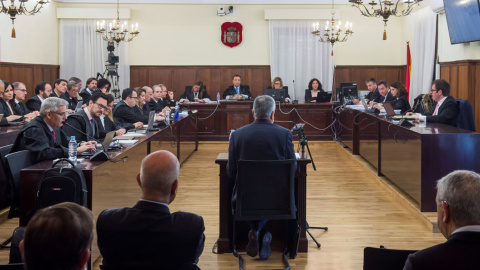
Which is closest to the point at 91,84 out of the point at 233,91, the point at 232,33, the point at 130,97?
the point at 130,97

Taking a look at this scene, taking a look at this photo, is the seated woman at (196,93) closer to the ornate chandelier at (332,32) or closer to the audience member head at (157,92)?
the audience member head at (157,92)

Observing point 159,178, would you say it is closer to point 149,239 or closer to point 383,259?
point 149,239

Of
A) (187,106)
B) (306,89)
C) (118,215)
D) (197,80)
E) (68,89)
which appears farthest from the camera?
(197,80)

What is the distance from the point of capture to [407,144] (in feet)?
21.4

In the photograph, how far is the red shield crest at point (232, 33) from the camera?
1374cm

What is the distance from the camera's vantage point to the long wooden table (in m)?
4.81

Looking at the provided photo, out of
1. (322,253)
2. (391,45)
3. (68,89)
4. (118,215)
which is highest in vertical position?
(391,45)

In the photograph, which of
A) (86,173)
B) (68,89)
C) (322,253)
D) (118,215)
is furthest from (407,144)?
(68,89)

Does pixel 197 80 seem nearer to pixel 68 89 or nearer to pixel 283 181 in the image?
pixel 68 89

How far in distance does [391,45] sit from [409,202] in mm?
8298

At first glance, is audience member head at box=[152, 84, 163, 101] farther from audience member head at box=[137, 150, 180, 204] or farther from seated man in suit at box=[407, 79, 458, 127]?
audience member head at box=[137, 150, 180, 204]

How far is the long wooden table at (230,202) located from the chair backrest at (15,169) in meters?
1.58

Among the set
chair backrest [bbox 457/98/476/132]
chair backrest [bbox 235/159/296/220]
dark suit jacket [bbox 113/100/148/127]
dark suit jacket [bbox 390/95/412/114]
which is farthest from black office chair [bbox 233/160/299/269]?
dark suit jacket [bbox 390/95/412/114]

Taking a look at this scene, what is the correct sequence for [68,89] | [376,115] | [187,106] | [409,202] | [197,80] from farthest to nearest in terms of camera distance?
[197,80] → [187,106] → [68,89] → [376,115] → [409,202]
